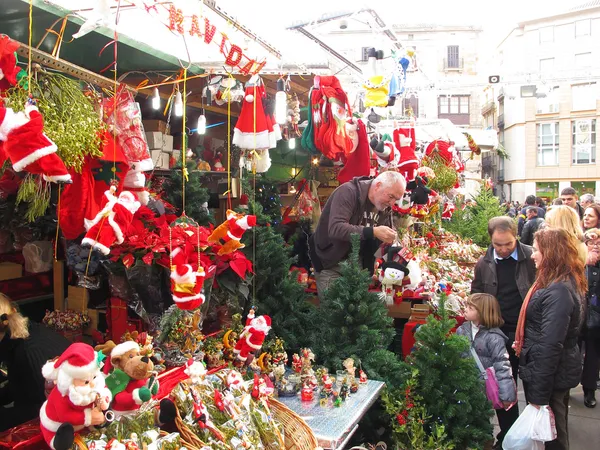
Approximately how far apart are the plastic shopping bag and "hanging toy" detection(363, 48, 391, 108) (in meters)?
3.05

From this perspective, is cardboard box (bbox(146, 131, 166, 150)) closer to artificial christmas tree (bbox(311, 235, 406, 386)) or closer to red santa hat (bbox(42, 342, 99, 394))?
artificial christmas tree (bbox(311, 235, 406, 386))

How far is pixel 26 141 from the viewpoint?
77.9 inches

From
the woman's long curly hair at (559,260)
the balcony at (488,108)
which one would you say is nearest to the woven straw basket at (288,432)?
the woman's long curly hair at (559,260)

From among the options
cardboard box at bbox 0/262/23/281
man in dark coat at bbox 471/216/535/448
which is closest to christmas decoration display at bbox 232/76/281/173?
man in dark coat at bbox 471/216/535/448

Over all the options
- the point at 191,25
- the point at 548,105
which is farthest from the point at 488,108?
the point at 191,25

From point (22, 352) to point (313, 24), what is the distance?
3793 mm

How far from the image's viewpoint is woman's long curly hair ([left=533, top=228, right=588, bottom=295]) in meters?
3.24

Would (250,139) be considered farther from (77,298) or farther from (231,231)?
(77,298)

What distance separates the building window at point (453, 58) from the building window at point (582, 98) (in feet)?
24.6

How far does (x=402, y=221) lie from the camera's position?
6.45 metres

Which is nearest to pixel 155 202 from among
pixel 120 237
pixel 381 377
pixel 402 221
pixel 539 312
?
pixel 120 237

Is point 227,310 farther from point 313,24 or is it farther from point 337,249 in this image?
point 313,24

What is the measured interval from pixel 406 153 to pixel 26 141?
4.53m

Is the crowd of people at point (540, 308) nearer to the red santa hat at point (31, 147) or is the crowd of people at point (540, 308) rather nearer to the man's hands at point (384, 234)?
the man's hands at point (384, 234)
